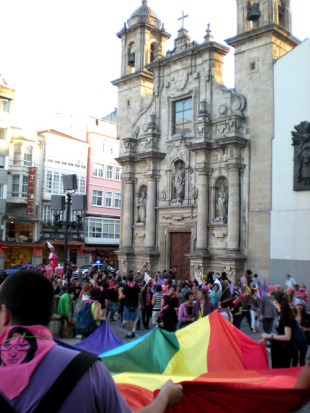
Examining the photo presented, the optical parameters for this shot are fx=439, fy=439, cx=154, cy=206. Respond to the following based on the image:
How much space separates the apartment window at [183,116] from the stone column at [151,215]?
12.3 ft

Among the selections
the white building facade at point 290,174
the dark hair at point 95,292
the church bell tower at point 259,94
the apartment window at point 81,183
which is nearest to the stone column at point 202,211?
the church bell tower at point 259,94

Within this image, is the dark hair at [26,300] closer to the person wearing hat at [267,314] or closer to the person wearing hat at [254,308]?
the person wearing hat at [267,314]

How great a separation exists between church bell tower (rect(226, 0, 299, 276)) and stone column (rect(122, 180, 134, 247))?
30.1 feet

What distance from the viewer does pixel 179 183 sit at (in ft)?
89.9

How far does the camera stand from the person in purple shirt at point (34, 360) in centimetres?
189

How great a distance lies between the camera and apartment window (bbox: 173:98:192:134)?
27719 millimetres

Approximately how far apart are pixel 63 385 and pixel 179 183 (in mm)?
25686

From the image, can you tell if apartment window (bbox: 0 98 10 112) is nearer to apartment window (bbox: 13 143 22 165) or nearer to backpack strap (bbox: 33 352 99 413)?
apartment window (bbox: 13 143 22 165)

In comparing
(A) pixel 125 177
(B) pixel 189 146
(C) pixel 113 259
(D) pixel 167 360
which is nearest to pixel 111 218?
(C) pixel 113 259

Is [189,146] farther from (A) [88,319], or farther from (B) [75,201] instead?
(A) [88,319]

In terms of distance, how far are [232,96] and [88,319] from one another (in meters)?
→ 18.8

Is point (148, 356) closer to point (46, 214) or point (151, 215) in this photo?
point (151, 215)

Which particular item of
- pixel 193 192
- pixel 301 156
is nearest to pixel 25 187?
pixel 193 192

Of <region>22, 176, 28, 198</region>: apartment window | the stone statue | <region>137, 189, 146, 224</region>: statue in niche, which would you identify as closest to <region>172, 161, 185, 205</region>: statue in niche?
<region>137, 189, 146, 224</region>: statue in niche
